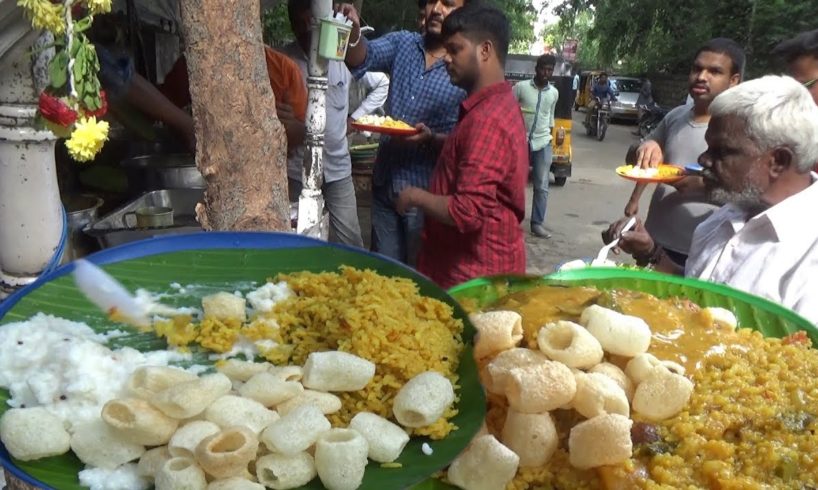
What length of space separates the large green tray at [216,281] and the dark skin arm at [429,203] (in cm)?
118

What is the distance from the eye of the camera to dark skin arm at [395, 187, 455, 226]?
271 centimetres

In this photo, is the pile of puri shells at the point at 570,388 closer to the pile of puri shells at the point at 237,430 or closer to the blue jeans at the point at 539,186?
the pile of puri shells at the point at 237,430

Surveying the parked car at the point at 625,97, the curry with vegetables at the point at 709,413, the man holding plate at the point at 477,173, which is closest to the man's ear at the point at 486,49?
the man holding plate at the point at 477,173

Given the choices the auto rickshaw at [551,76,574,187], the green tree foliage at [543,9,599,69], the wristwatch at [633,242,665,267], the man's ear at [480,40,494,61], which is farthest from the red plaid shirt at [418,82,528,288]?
the green tree foliage at [543,9,599,69]

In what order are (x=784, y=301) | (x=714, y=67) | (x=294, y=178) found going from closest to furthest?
(x=784, y=301)
(x=714, y=67)
(x=294, y=178)

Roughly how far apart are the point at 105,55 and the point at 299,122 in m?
1.15

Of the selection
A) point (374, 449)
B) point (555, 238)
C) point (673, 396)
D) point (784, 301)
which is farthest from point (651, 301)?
point (555, 238)

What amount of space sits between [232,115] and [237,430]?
1.14 meters

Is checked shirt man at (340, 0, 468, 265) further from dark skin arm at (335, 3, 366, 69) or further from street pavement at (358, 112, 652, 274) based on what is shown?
street pavement at (358, 112, 652, 274)

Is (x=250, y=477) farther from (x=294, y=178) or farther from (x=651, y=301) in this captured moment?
(x=294, y=178)

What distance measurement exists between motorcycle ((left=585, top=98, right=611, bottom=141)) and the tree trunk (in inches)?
780

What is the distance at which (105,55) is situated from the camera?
3340 millimetres

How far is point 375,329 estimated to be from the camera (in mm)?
1251

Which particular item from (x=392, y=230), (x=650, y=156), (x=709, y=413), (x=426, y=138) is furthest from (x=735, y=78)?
(x=709, y=413)
